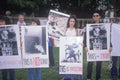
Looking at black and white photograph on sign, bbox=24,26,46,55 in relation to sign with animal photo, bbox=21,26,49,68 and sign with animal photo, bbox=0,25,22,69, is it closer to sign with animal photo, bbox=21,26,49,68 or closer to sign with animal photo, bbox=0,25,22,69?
sign with animal photo, bbox=21,26,49,68

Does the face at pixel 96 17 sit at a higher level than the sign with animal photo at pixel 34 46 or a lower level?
higher

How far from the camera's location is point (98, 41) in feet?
32.6

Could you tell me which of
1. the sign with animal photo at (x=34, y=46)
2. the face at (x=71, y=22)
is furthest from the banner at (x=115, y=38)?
the sign with animal photo at (x=34, y=46)

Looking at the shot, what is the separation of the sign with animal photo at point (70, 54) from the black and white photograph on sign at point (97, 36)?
745 millimetres

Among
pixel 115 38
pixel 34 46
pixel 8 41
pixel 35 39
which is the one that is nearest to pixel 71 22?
pixel 35 39

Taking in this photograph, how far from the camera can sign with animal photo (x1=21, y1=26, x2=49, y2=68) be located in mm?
9234

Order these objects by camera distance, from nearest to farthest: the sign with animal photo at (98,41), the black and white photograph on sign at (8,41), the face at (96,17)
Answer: the black and white photograph on sign at (8,41) → the face at (96,17) → the sign with animal photo at (98,41)

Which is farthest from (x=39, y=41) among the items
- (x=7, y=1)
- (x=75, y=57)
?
(x=7, y=1)

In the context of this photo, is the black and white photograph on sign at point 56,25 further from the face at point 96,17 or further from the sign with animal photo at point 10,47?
the sign with animal photo at point 10,47

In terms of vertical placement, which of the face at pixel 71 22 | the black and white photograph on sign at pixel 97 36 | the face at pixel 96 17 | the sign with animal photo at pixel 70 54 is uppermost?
the face at pixel 96 17

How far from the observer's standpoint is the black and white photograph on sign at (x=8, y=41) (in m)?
9.22

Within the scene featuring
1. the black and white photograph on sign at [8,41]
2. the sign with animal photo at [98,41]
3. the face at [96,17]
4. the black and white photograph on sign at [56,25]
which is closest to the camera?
the black and white photograph on sign at [8,41]

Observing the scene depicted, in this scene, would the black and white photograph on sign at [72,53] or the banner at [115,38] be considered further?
the banner at [115,38]

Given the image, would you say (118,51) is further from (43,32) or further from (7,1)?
(7,1)
